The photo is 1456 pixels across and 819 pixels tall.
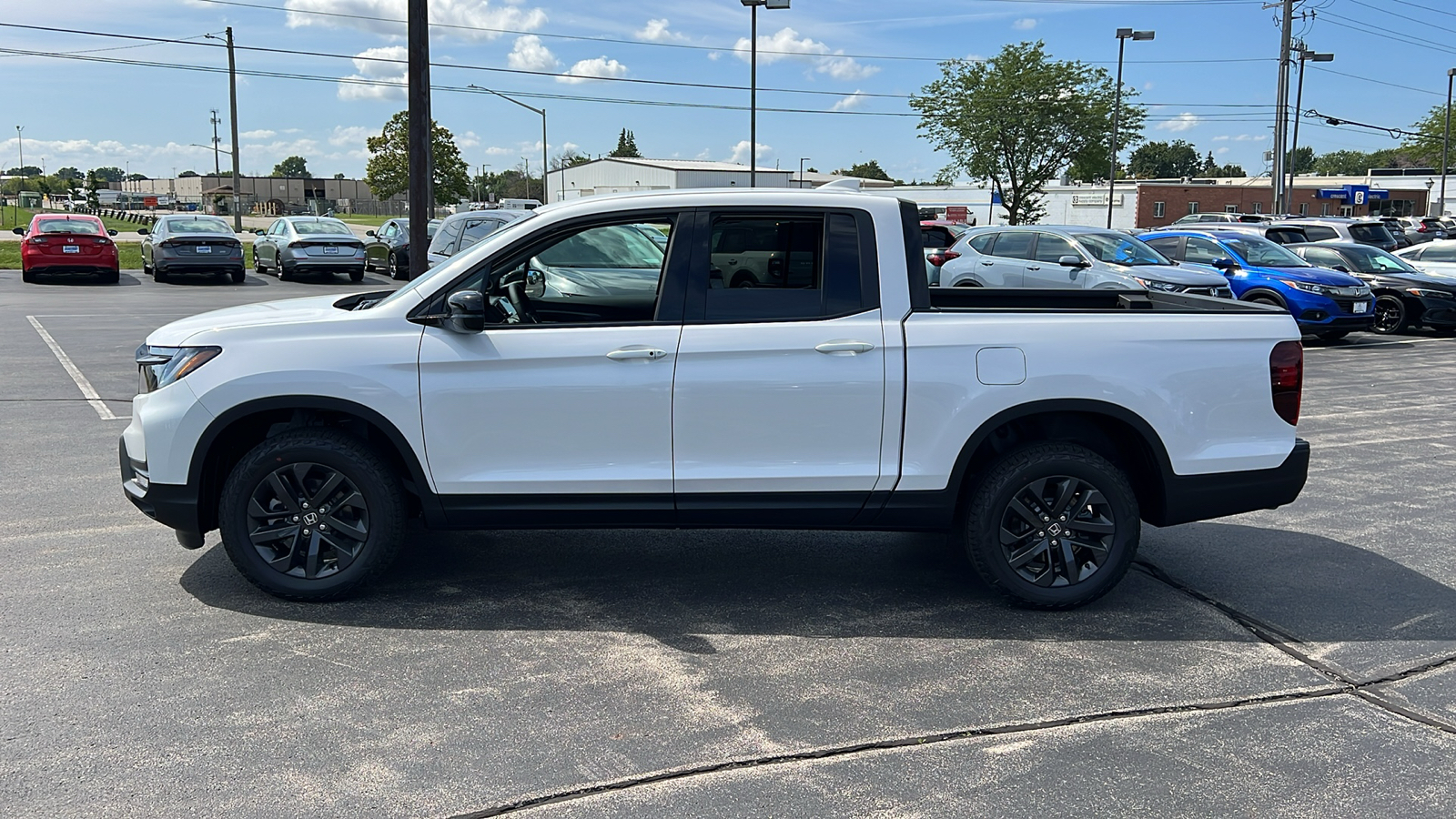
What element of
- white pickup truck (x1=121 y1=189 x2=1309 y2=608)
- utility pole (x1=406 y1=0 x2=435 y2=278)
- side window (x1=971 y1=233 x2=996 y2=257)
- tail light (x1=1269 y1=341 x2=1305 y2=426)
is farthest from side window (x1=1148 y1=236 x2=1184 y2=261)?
white pickup truck (x1=121 y1=189 x2=1309 y2=608)

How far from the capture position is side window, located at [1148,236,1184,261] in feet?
60.5

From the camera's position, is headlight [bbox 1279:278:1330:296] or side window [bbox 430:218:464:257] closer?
headlight [bbox 1279:278:1330:296]

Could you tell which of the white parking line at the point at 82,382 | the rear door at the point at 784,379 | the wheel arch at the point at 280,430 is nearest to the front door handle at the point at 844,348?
the rear door at the point at 784,379

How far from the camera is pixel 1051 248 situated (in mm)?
16844

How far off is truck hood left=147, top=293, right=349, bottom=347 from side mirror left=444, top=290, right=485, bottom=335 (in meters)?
0.59

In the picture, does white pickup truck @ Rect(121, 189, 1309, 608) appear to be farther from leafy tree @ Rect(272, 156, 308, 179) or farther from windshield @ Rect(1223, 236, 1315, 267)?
leafy tree @ Rect(272, 156, 308, 179)

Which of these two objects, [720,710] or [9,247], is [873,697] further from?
[9,247]

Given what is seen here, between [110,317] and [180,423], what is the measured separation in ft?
49.0

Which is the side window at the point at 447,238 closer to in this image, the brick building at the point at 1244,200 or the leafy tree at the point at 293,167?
the brick building at the point at 1244,200

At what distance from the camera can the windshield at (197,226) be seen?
1038 inches

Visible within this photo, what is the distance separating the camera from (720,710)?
415cm

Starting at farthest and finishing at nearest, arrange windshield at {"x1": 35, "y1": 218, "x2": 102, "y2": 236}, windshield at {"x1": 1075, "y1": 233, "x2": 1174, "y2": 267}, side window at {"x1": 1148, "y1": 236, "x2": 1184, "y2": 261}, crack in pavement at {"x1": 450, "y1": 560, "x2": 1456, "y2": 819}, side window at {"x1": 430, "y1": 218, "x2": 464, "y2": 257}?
windshield at {"x1": 35, "y1": 218, "x2": 102, "y2": 236}
side window at {"x1": 1148, "y1": 236, "x2": 1184, "y2": 261}
side window at {"x1": 430, "y1": 218, "x2": 464, "y2": 257}
windshield at {"x1": 1075, "y1": 233, "x2": 1174, "y2": 267}
crack in pavement at {"x1": 450, "y1": 560, "x2": 1456, "y2": 819}

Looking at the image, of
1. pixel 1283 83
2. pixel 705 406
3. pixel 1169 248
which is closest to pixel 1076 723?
pixel 705 406

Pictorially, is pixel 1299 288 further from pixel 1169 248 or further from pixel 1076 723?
pixel 1076 723
